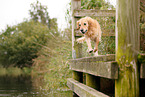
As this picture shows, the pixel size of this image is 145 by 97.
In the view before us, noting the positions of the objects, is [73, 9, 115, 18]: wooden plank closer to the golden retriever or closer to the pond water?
the golden retriever

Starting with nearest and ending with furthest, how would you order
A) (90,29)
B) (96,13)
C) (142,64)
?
1. (142,64)
2. (90,29)
3. (96,13)

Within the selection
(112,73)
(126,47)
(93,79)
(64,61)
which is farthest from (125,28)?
(64,61)

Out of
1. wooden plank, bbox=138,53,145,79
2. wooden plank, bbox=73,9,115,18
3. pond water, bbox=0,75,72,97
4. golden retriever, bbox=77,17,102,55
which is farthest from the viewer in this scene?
pond water, bbox=0,75,72,97

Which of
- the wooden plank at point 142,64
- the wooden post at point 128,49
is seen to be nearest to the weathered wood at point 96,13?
the wooden post at point 128,49

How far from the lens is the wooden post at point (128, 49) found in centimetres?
254

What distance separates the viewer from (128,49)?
255 cm

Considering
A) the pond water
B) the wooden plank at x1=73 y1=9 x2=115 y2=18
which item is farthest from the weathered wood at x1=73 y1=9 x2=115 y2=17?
the pond water

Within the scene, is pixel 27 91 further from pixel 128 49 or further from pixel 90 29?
pixel 128 49

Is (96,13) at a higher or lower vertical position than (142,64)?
higher

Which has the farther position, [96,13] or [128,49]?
[96,13]

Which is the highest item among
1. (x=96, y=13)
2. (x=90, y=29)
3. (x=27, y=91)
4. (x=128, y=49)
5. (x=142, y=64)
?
(x=96, y=13)

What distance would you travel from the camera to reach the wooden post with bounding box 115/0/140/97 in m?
2.54

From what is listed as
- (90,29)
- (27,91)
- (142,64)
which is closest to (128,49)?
(142,64)

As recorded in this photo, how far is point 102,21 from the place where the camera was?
22.5ft
